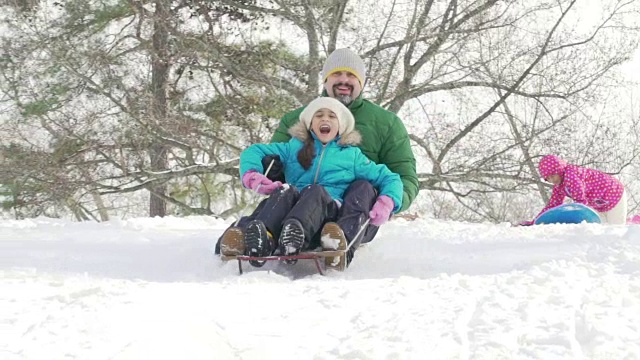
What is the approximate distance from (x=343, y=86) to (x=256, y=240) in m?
1.48

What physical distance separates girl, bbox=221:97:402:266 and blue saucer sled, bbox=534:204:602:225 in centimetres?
220

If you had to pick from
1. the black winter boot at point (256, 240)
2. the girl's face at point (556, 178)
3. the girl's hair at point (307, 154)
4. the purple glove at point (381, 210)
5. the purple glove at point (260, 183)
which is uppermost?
the girl's hair at point (307, 154)

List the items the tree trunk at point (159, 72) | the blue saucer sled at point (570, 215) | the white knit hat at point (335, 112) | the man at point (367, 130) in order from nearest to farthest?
1. the man at point (367, 130)
2. the white knit hat at point (335, 112)
3. the blue saucer sled at point (570, 215)
4. the tree trunk at point (159, 72)

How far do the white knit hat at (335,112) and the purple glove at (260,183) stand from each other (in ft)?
1.43

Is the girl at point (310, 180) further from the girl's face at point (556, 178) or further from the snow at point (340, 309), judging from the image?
the girl's face at point (556, 178)

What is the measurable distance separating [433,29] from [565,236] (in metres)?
7.27

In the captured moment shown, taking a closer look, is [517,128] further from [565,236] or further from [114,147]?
[565,236]

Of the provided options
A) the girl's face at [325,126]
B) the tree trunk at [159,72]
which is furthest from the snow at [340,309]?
the tree trunk at [159,72]

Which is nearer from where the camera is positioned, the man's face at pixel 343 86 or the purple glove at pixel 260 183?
the purple glove at pixel 260 183

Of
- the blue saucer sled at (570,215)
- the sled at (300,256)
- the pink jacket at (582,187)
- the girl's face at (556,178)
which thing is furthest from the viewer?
the girl's face at (556,178)

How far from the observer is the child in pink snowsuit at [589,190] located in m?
5.58

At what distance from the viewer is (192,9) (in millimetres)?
10250

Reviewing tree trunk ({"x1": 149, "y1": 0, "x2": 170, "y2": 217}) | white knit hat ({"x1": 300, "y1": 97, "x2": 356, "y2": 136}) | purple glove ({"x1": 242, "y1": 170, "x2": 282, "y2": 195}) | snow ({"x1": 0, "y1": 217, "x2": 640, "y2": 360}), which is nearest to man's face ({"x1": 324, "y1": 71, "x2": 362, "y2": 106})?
white knit hat ({"x1": 300, "y1": 97, "x2": 356, "y2": 136})

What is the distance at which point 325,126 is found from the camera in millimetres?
3482
